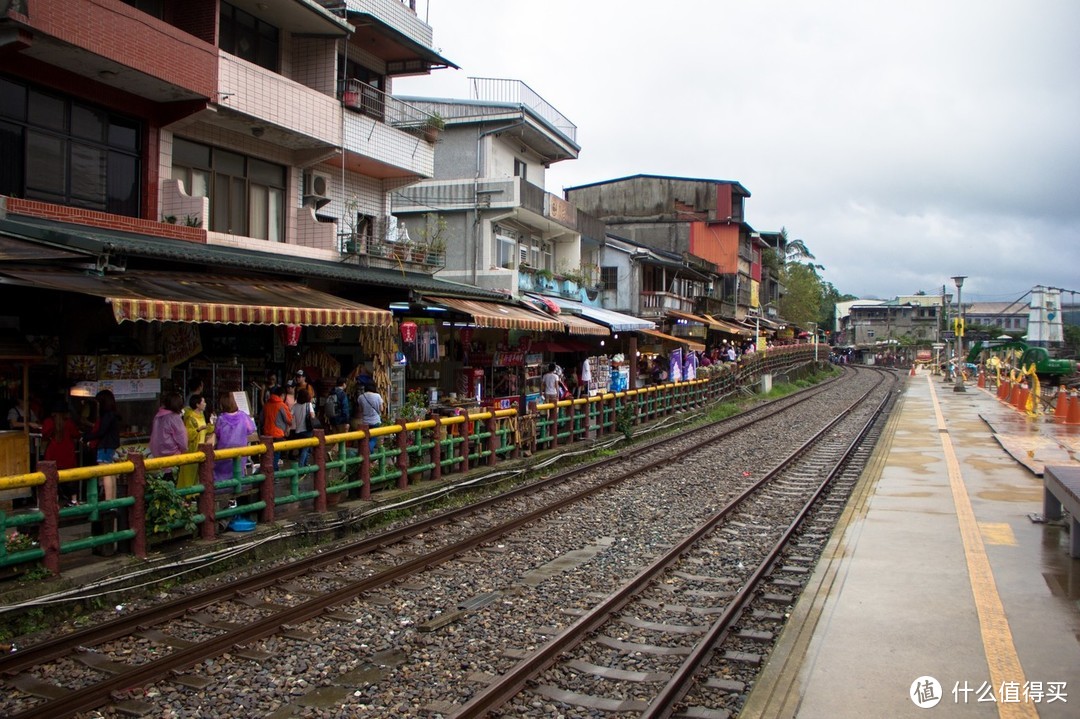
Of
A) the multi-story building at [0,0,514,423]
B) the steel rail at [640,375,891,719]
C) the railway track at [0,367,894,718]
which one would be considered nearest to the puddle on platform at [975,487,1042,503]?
the steel rail at [640,375,891,719]

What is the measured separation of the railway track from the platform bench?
5789 millimetres

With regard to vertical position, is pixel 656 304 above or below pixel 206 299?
above

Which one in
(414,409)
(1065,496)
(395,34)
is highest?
(395,34)

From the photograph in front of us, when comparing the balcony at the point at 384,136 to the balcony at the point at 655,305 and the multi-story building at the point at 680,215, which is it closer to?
the balcony at the point at 655,305

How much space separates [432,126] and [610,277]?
668 inches

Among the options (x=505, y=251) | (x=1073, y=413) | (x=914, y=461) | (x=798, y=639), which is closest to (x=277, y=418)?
(x=798, y=639)

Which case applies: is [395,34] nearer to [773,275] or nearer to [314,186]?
[314,186]

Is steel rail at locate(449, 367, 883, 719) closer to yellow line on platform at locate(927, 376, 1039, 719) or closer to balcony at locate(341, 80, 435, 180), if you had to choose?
yellow line on platform at locate(927, 376, 1039, 719)

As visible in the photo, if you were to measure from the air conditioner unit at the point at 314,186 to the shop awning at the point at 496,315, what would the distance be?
152 inches

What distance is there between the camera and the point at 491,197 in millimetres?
24312

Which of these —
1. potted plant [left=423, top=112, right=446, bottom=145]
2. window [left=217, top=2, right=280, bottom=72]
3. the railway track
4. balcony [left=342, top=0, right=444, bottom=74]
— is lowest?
the railway track

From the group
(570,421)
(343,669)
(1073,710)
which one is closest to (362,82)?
(570,421)

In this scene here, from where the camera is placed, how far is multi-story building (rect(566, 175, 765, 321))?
49531mm

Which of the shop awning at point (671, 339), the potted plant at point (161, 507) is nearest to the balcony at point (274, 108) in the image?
the potted plant at point (161, 507)
